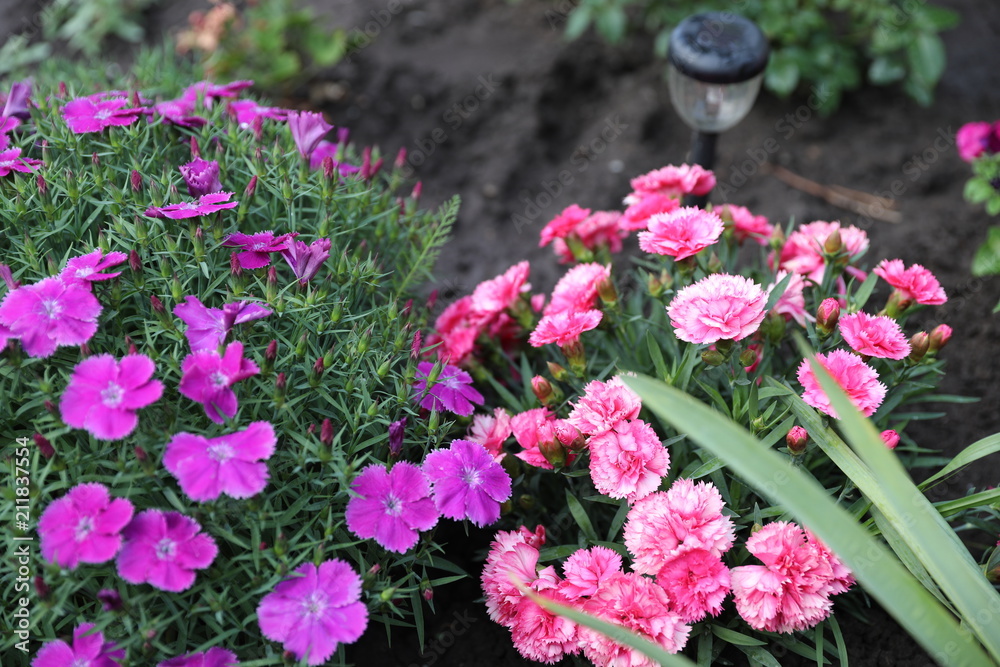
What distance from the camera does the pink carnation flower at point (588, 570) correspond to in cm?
145

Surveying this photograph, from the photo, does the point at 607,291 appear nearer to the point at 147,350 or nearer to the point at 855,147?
the point at 147,350

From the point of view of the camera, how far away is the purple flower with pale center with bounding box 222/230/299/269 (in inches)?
57.4

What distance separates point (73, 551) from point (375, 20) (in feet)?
9.53

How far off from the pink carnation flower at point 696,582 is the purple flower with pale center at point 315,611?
0.53 meters

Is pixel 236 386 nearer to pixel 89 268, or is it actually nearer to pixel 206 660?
pixel 89 268

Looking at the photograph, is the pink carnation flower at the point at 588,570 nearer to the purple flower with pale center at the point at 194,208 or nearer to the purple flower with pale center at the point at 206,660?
the purple flower with pale center at the point at 206,660

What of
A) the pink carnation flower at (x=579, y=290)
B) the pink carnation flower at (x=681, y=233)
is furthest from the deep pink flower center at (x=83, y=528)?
the pink carnation flower at (x=681, y=233)

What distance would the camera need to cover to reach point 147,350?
1.38 metres

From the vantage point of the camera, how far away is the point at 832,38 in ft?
10.1

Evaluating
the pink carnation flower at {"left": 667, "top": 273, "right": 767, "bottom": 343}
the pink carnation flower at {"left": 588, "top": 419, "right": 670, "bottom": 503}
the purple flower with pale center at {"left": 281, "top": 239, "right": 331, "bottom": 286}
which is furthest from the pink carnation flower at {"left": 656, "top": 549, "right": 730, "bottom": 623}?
the purple flower with pale center at {"left": 281, "top": 239, "right": 331, "bottom": 286}

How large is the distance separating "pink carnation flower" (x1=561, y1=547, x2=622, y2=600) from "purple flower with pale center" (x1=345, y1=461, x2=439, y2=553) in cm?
29

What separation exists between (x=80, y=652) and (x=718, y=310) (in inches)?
46.4

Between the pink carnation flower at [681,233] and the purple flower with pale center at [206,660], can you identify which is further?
the pink carnation flower at [681,233]

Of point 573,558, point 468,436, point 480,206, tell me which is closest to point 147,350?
point 468,436
